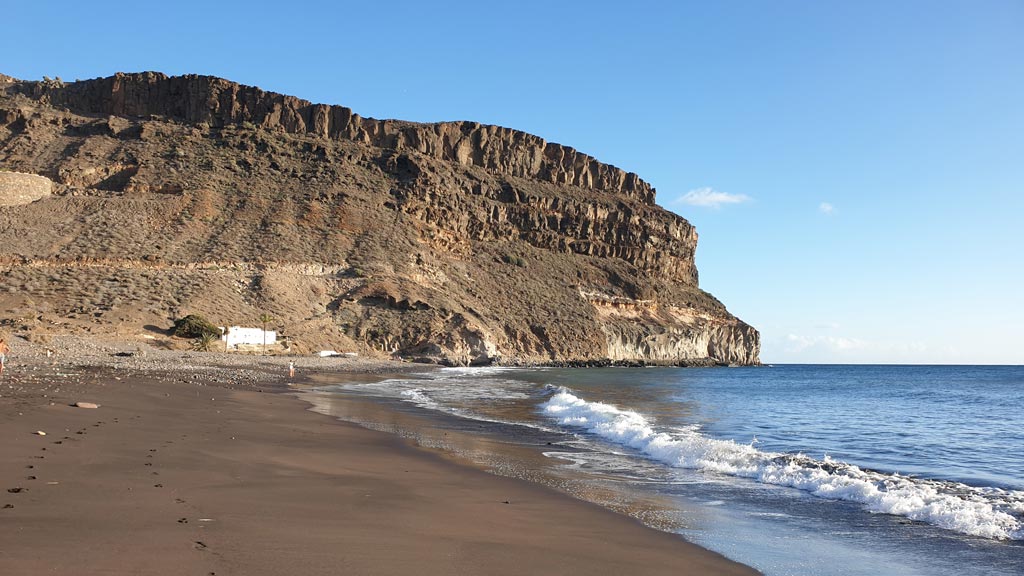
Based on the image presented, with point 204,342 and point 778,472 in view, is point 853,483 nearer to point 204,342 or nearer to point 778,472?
point 778,472

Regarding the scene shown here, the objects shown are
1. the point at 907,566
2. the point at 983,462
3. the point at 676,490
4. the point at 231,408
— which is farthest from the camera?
the point at 231,408

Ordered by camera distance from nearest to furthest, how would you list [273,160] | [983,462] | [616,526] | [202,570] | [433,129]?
[202,570], [616,526], [983,462], [273,160], [433,129]

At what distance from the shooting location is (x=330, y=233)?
6981 cm

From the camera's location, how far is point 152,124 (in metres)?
81.1

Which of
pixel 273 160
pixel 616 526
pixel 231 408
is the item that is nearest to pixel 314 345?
pixel 273 160

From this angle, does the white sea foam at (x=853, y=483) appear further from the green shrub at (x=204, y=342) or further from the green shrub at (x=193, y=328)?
the green shrub at (x=193, y=328)

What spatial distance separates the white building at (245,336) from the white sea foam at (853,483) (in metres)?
36.6

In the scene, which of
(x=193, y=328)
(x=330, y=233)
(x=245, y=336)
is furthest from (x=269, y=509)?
(x=330, y=233)

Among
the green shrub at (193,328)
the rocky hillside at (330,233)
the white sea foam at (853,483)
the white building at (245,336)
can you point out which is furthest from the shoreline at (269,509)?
the white building at (245,336)

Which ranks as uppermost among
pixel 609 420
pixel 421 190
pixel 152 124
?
pixel 152 124

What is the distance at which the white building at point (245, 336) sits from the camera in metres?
46.8

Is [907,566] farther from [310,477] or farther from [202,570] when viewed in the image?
[310,477]

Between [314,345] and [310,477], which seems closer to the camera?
[310,477]

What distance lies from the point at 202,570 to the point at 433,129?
96255mm
